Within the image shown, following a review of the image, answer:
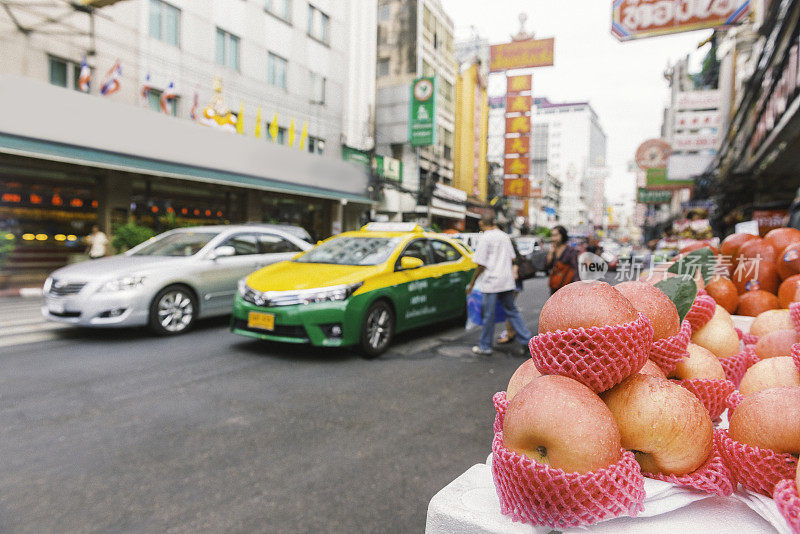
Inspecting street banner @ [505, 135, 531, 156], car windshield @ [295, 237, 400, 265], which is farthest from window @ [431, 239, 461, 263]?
street banner @ [505, 135, 531, 156]

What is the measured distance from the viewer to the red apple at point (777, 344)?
5.58 feet

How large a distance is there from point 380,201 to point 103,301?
19681 mm

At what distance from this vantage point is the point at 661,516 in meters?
1.05

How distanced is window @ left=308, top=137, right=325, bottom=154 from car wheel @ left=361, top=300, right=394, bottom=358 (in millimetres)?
17598

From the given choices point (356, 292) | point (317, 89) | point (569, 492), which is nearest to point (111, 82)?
point (317, 89)

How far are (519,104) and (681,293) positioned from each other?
3788cm

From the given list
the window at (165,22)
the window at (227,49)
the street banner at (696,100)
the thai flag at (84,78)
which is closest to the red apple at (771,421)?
the thai flag at (84,78)

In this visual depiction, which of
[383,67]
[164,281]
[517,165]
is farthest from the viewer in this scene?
[517,165]

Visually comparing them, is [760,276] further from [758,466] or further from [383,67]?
[383,67]

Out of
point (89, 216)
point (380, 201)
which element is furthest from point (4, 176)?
point (380, 201)

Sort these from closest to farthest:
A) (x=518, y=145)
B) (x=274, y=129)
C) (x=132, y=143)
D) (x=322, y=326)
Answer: (x=322, y=326)
(x=132, y=143)
(x=274, y=129)
(x=518, y=145)

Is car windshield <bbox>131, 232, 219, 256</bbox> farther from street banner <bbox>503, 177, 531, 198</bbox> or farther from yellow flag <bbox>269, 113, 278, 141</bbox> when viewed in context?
street banner <bbox>503, 177, 531, 198</bbox>

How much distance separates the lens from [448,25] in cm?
3612

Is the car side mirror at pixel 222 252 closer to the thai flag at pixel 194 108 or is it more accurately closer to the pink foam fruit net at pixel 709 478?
the pink foam fruit net at pixel 709 478
